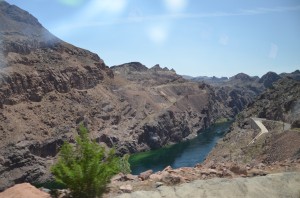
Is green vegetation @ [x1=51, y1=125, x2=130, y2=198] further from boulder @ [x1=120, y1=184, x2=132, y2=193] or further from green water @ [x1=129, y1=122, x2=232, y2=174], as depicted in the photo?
green water @ [x1=129, y1=122, x2=232, y2=174]

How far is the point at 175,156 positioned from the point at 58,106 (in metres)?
42.1

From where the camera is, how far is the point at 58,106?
121875 millimetres

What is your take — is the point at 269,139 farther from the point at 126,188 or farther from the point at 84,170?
the point at 84,170

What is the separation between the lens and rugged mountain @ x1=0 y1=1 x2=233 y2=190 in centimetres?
10052

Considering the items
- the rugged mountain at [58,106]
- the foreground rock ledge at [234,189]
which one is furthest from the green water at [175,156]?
the foreground rock ledge at [234,189]

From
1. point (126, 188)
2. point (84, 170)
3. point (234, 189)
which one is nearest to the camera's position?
point (84, 170)

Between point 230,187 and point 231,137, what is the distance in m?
78.0

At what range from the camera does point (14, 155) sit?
309 ft

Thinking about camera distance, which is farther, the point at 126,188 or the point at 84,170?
the point at 126,188

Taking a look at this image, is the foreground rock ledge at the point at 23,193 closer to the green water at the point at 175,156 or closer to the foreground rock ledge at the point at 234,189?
the foreground rock ledge at the point at 234,189

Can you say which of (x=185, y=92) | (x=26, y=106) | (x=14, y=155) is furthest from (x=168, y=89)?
(x=14, y=155)

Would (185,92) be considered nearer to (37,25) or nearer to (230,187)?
(37,25)

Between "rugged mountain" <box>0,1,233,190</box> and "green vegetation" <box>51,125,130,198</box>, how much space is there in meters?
78.8

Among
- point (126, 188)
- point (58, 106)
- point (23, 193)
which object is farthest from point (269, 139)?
point (58, 106)
